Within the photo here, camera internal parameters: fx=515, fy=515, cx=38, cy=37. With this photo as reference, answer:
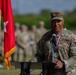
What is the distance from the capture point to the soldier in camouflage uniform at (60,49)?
7.29 metres

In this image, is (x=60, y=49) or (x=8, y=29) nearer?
(x=60, y=49)

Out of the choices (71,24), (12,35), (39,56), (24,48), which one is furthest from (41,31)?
(71,24)

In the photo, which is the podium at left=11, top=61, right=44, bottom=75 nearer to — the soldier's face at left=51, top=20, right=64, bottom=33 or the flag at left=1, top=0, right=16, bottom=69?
the soldier's face at left=51, top=20, right=64, bottom=33

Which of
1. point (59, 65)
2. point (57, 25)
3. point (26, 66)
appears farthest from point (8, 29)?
point (59, 65)

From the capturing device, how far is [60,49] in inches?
289

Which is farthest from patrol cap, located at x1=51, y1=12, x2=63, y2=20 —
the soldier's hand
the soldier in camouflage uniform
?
the soldier's hand

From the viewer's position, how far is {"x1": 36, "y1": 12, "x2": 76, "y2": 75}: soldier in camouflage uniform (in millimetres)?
7285

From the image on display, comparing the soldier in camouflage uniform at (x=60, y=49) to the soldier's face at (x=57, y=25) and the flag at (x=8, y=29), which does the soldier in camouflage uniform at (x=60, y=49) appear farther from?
the flag at (x=8, y=29)

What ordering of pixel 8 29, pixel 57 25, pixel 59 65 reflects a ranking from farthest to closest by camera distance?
pixel 8 29 → pixel 57 25 → pixel 59 65

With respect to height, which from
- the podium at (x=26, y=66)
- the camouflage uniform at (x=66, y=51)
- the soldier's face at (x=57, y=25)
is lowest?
the podium at (x=26, y=66)

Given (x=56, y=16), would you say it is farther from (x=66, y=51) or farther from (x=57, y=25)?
(x=66, y=51)

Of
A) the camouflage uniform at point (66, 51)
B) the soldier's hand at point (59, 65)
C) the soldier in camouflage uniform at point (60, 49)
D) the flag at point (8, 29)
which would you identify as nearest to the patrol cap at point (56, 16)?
the soldier in camouflage uniform at point (60, 49)

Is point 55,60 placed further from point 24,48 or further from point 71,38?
point 24,48

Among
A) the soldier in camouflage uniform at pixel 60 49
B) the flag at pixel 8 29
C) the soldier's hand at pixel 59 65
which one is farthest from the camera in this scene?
the flag at pixel 8 29
